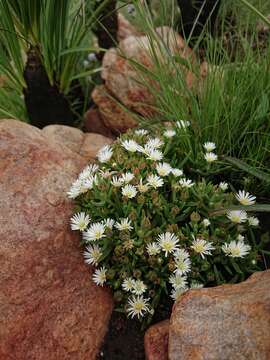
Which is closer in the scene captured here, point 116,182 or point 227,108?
→ point 116,182

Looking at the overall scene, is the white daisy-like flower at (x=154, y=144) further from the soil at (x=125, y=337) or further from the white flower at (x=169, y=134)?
the soil at (x=125, y=337)

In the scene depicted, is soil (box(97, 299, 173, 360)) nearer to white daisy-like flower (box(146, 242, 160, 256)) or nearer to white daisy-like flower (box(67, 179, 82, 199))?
white daisy-like flower (box(146, 242, 160, 256))

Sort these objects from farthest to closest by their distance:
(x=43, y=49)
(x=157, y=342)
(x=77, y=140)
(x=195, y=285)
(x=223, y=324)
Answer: (x=77, y=140), (x=43, y=49), (x=195, y=285), (x=157, y=342), (x=223, y=324)

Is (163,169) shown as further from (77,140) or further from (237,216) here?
(77,140)

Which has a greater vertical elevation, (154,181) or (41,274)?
(154,181)

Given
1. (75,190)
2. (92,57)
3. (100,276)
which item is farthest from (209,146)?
(92,57)

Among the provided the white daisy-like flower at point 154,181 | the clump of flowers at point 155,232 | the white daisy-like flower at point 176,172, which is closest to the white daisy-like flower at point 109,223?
the clump of flowers at point 155,232

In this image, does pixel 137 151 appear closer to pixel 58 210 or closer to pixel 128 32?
pixel 58 210

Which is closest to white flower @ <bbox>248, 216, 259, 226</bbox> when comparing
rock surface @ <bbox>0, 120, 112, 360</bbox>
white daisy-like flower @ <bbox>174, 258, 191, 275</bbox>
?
white daisy-like flower @ <bbox>174, 258, 191, 275</bbox>
